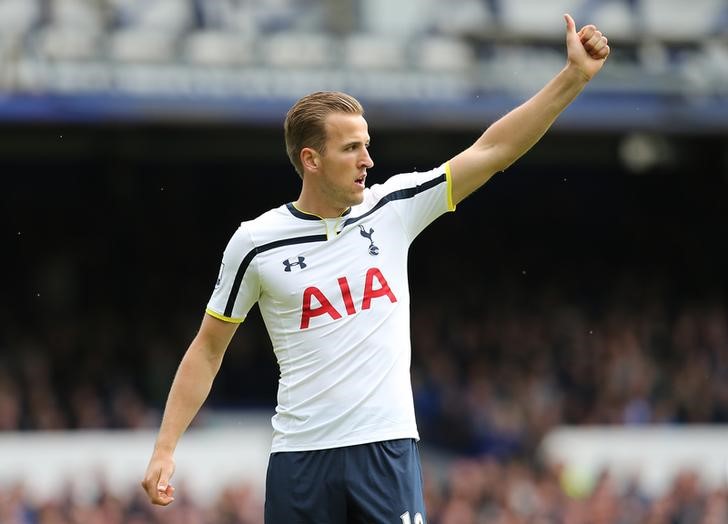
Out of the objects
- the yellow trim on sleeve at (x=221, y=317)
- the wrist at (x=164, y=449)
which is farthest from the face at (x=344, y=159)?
the wrist at (x=164, y=449)

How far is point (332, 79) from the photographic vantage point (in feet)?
48.1

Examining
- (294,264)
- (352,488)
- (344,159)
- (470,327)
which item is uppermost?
(344,159)

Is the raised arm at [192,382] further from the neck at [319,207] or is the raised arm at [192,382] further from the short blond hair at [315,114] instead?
the short blond hair at [315,114]

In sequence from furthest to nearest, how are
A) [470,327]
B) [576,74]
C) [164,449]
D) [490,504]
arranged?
[470,327] < [490,504] < [164,449] < [576,74]

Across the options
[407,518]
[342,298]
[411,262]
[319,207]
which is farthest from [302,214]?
[411,262]

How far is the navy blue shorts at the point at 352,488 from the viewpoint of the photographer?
4.47 metres

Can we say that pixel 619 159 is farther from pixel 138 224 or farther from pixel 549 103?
pixel 549 103

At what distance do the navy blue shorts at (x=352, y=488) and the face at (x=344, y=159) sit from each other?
2.71ft

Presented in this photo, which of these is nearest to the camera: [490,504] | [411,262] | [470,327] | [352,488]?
[352,488]

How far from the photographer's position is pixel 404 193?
474 cm

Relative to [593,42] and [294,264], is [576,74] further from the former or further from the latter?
[294,264]

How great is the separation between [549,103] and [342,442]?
1283mm

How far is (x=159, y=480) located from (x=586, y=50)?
1.98 meters

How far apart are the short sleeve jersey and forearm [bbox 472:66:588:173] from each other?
8.0 inches
